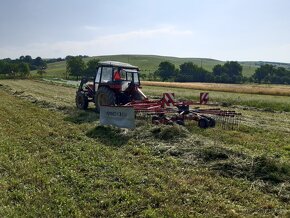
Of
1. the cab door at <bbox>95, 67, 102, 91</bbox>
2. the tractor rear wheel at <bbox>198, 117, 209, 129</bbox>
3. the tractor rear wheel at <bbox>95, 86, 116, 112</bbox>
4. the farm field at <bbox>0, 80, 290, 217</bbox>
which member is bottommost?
the farm field at <bbox>0, 80, 290, 217</bbox>

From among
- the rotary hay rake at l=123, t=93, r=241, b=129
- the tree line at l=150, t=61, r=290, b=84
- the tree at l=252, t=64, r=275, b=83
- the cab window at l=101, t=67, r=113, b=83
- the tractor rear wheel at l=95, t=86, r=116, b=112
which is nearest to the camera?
the rotary hay rake at l=123, t=93, r=241, b=129

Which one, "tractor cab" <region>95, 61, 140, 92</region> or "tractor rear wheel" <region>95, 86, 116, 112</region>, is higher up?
"tractor cab" <region>95, 61, 140, 92</region>

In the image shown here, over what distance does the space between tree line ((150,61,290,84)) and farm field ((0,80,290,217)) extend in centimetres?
8035

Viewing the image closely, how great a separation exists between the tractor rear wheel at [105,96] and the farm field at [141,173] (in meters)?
3.53

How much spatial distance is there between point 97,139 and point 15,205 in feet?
15.6

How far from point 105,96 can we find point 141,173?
8.49 meters

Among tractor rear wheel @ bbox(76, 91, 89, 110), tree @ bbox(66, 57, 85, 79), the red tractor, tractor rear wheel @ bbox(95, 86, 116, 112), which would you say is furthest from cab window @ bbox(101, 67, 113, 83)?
tree @ bbox(66, 57, 85, 79)

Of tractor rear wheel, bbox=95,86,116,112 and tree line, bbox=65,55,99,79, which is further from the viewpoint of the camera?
tree line, bbox=65,55,99,79

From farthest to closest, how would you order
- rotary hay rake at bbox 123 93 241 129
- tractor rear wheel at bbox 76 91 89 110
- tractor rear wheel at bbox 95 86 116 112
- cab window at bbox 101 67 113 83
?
tractor rear wheel at bbox 76 91 89 110 → cab window at bbox 101 67 113 83 → tractor rear wheel at bbox 95 86 116 112 → rotary hay rake at bbox 123 93 241 129

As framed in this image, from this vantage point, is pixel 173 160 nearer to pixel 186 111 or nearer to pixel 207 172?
pixel 207 172

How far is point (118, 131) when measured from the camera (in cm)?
1110

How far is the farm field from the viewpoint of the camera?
211 inches

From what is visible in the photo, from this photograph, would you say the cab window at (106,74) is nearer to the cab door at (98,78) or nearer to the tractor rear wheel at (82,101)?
the cab door at (98,78)

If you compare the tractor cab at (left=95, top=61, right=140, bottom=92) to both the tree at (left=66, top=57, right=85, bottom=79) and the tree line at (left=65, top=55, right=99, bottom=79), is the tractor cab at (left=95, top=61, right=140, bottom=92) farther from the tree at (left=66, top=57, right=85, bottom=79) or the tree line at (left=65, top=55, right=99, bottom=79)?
the tree at (left=66, top=57, right=85, bottom=79)
